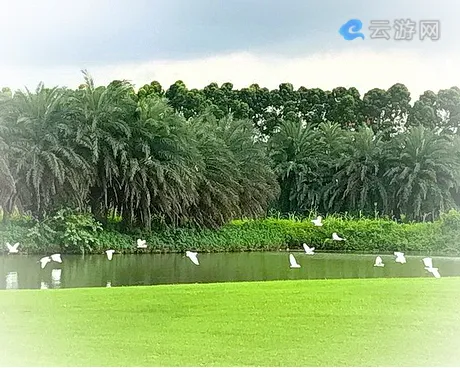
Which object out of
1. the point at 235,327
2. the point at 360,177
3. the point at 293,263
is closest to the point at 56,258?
the point at 293,263

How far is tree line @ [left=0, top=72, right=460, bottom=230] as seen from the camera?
9.48ft

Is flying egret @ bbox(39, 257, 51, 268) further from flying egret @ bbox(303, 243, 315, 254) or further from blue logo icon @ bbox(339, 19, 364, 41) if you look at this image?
blue logo icon @ bbox(339, 19, 364, 41)

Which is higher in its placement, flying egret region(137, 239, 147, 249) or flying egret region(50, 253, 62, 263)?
A: flying egret region(137, 239, 147, 249)

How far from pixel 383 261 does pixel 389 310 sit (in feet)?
4.32

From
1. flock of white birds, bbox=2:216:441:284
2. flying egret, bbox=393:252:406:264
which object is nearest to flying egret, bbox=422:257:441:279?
flock of white birds, bbox=2:216:441:284

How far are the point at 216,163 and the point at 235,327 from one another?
4.70 ft

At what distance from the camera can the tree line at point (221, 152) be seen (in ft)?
9.48

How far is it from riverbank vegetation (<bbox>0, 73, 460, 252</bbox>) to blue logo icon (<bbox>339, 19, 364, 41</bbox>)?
1.60ft

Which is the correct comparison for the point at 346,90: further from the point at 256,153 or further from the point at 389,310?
the point at 389,310

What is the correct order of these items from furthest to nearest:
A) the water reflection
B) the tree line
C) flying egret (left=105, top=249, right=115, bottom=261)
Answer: flying egret (left=105, top=249, right=115, bottom=261)
the tree line
the water reflection

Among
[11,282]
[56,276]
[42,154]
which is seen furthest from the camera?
[56,276]

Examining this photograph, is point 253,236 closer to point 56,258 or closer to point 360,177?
point 360,177

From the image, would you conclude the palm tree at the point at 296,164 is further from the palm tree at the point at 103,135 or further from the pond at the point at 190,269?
the palm tree at the point at 103,135

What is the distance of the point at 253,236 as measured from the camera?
135 inches
